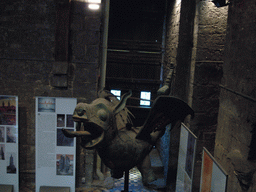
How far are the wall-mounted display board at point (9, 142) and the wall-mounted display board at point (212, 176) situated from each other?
334 cm

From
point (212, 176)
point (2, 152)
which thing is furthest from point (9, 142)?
point (212, 176)

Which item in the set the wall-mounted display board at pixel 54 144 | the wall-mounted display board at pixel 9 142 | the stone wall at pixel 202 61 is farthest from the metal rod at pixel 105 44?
the wall-mounted display board at pixel 9 142

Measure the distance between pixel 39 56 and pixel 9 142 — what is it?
5.32ft

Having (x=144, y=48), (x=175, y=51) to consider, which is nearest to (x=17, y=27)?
(x=175, y=51)

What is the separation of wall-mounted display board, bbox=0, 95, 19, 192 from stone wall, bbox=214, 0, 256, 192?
342cm

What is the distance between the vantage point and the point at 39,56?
5008 mm

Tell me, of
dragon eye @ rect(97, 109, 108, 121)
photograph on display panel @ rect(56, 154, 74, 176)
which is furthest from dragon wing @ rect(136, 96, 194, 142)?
photograph on display panel @ rect(56, 154, 74, 176)

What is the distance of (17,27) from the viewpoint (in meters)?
4.93

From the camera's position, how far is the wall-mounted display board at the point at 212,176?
2.47m

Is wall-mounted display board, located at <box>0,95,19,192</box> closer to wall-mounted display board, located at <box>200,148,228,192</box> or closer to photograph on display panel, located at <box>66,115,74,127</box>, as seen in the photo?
photograph on display panel, located at <box>66,115,74,127</box>

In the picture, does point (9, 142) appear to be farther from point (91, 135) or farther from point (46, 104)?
point (91, 135)

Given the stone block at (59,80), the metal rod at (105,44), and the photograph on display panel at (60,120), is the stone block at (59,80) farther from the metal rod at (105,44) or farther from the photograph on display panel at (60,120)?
the metal rod at (105,44)

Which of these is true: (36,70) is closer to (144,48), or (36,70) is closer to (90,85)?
(90,85)

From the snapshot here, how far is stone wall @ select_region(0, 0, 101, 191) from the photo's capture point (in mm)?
4914
